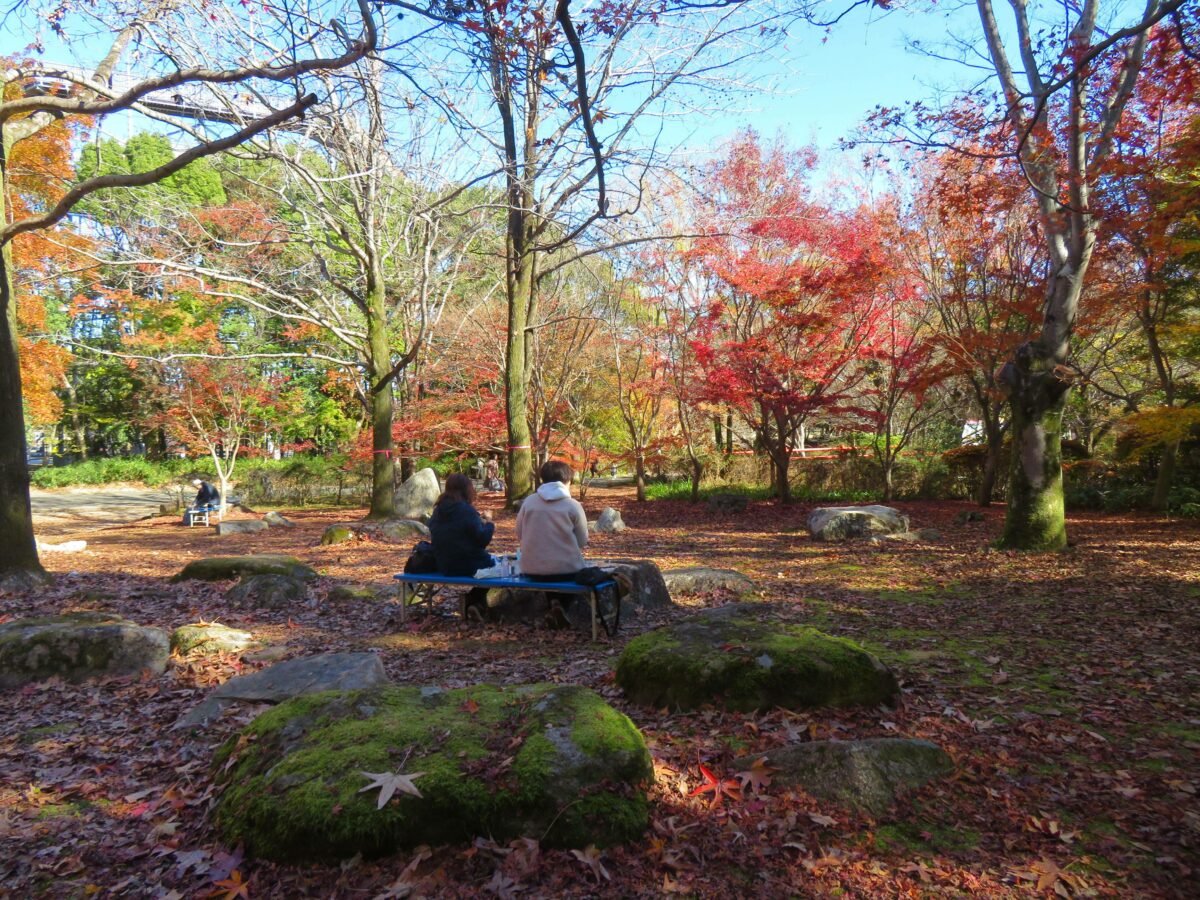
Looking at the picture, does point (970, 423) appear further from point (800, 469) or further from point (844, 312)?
point (844, 312)

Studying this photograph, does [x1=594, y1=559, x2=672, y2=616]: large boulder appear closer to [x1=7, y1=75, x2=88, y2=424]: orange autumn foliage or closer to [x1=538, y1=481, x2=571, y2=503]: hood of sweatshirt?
[x1=538, y1=481, x2=571, y2=503]: hood of sweatshirt

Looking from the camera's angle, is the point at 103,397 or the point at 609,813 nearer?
the point at 609,813

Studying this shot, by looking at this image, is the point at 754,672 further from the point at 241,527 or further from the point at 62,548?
the point at 241,527

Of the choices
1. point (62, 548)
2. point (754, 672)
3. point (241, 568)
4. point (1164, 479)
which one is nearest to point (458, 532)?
point (754, 672)

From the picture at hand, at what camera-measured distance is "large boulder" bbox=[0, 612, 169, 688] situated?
15.8ft

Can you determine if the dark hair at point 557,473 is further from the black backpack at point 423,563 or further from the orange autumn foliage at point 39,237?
the orange autumn foliage at point 39,237

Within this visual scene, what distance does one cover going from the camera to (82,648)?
500cm

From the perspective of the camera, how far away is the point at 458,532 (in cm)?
641

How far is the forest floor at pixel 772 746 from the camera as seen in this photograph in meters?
2.61

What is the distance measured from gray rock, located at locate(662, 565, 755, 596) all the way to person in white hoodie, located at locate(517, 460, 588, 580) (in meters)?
1.96

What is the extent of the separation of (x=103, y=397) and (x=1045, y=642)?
3838cm

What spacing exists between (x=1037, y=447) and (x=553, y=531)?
7.28 m

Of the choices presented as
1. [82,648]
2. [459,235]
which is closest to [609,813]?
[82,648]

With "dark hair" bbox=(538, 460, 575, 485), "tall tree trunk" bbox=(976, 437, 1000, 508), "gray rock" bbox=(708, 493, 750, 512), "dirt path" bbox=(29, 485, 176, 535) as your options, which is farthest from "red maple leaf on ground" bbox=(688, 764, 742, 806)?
"dirt path" bbox=(29, 485, 176, 535)
